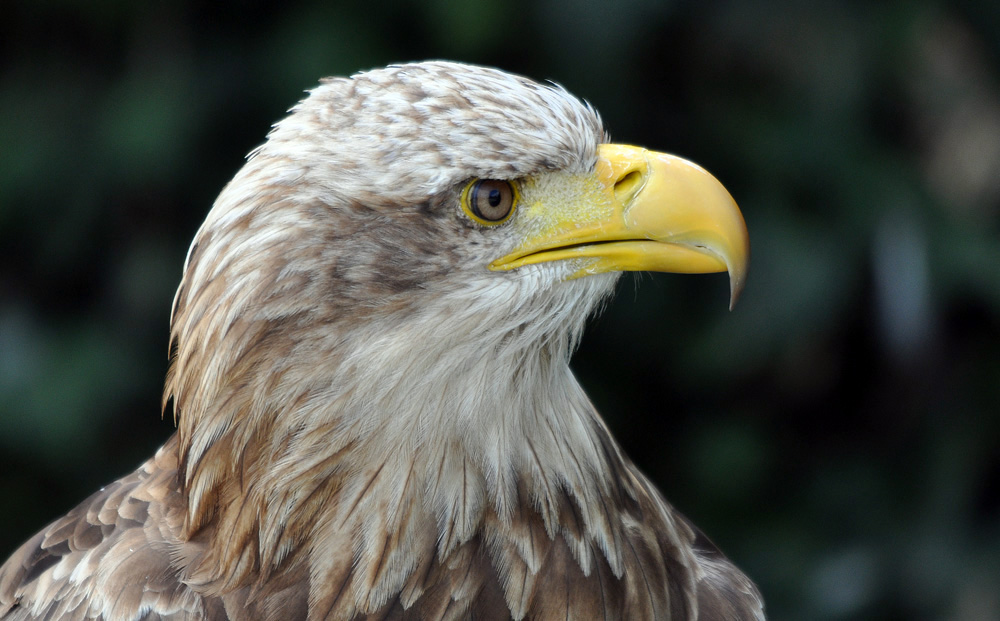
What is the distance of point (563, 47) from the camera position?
252cm

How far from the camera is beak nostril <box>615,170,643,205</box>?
1446 mm

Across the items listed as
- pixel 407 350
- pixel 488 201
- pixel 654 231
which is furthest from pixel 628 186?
pixel 407 350

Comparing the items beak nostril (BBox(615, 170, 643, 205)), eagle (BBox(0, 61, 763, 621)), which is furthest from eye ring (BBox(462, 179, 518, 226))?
beak nostril (BBox(615, 170, 643, 205))

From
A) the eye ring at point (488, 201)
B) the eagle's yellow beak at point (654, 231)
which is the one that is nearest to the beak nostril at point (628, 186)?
the eagle's yellow beak at point (654, 231)

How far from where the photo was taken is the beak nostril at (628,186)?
145 cm

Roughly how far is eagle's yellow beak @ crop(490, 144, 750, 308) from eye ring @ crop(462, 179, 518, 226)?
2.3 inches

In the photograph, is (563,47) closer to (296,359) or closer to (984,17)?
(984,17)

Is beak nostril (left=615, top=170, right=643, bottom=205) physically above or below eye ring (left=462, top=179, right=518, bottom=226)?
above

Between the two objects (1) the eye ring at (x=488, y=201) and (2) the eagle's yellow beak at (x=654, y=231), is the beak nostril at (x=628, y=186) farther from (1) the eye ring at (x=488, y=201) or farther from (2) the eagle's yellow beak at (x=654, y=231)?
(1) the eye ring at (x=488, y=201)

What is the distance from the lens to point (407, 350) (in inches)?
54.5

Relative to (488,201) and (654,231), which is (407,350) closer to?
(488,201)

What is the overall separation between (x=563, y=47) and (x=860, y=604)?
1.81m

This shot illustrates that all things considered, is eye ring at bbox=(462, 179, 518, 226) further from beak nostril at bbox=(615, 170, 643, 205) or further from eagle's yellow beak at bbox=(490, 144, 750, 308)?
beak nostril at bbox=(615, 170, 643, 205)

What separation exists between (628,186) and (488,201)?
0.74ft
